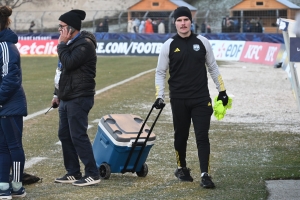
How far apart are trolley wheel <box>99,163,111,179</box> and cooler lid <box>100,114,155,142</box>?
372mm

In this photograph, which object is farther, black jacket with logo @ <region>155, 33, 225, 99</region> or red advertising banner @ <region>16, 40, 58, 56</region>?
red advertising banner @ <region>16, 40, 58, 56</region>

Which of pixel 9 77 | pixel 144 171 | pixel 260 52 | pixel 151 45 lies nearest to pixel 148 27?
pixel 151 45

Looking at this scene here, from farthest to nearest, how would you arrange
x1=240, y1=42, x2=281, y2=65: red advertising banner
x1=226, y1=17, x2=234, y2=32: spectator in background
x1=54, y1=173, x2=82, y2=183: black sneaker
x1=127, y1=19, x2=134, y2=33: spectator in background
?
1. x1=127, y1=19, x2=134, y2=33: spectator in background
2. x1=226, y1=17, x2=234, y2=32: spectator in background
3. x1=240, y1=42, x2=281, y2=65: red advertising banner
4. x1=54, y1=173, x2=82, y2=183: black sneaker

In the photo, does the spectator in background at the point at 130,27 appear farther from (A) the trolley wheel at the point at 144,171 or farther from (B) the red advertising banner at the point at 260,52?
(A) the trolley wheel at the point at 144,171

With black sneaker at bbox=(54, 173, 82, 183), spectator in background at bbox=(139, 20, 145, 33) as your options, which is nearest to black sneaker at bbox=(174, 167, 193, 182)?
black sneaker at bbox=(54, 173, 82, 183)

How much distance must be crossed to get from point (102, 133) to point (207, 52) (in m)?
1.46

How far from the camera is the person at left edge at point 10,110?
7047 millimetres

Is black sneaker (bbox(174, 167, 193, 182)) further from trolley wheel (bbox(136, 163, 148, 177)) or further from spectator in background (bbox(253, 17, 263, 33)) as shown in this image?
spectator in background (bbox(253, 17, 263, 33))

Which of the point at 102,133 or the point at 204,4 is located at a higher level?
the point at 102,133

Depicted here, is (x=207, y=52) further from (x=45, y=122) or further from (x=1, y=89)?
(x=45, y=122)

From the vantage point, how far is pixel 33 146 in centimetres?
1077

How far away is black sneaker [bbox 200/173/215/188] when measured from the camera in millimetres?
7766

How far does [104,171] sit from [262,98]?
11032 millimetres

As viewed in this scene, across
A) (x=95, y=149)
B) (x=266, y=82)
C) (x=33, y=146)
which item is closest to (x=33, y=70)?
(x=266, y=82)
